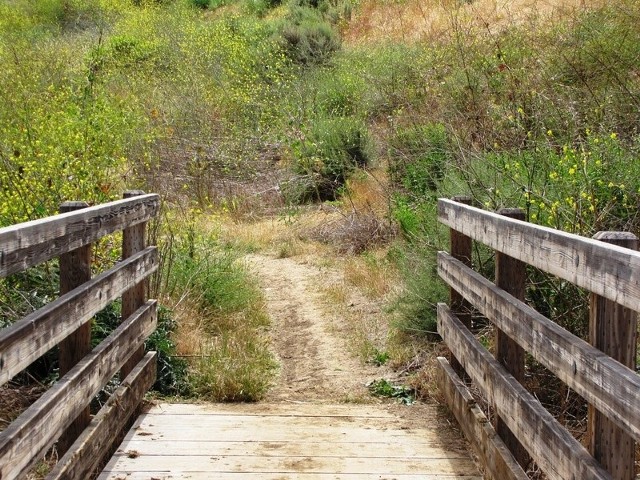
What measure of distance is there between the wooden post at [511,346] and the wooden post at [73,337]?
2027mm

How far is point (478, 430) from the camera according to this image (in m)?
4.47

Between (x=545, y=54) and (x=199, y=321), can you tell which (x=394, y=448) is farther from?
(x=545, y=54)

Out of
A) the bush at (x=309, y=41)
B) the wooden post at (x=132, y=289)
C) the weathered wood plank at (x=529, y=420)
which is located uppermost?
the bush at (x=309, y=41)

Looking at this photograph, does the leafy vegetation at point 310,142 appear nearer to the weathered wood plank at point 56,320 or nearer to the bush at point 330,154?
the bush at point 330,154

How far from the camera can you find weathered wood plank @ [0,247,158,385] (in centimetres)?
290

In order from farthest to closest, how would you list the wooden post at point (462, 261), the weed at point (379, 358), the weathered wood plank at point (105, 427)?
1. the weed at point (379, 358)
2. the wooden post at point (462, 261)
3. the weathered wood plank at point (105, 427)

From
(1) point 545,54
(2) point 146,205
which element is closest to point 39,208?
(2) point 146,205

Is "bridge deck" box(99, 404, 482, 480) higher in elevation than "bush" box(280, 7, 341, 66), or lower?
lower

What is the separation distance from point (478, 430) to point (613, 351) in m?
1.93

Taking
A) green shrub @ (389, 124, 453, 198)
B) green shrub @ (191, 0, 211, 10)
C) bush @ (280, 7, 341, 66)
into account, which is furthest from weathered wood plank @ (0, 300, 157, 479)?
green shrub @ (191, 0, 211, 10)

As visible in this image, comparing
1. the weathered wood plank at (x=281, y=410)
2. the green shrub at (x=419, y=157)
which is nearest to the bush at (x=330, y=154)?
the green shrub at (x=419, y=157)

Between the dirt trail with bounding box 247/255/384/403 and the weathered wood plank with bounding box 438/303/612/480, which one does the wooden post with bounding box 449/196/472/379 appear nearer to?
the weathered wood plank with bounding box 438/303/612/480

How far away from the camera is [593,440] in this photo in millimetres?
2758

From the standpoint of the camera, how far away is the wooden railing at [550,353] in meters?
2.52
